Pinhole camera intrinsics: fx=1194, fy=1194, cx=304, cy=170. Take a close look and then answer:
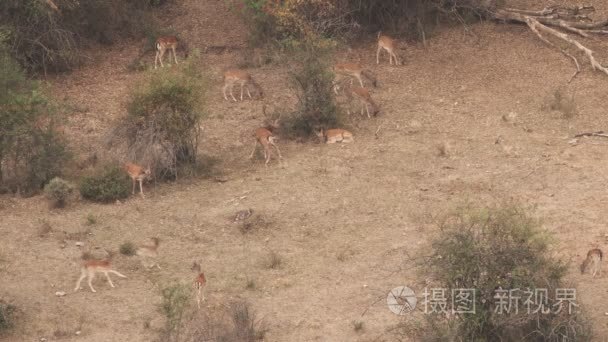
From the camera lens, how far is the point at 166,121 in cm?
1827

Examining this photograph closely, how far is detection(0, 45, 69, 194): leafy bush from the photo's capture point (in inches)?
706

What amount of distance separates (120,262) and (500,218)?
542 centimetres

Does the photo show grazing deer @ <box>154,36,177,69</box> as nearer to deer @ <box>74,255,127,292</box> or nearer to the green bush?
the green bush

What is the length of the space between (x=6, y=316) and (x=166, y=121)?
4.90m

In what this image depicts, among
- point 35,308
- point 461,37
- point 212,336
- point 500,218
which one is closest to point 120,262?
point 35,308

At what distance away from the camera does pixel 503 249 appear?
1294 centimetres

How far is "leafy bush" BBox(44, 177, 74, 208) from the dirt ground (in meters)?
0.22

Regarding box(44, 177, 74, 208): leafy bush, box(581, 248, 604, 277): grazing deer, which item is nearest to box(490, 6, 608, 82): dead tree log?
box(581, 248, 604, 277): grazing deer

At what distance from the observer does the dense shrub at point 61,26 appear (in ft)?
70.3

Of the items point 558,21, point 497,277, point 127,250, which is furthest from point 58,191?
point 558,21

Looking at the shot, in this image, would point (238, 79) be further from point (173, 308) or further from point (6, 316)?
point (173, 308)

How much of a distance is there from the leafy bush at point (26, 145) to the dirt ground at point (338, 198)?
1.66ft

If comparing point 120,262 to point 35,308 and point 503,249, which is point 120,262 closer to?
point 35,308

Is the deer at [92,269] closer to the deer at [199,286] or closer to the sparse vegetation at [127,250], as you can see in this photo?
the sparse vegetation at [127,250]
